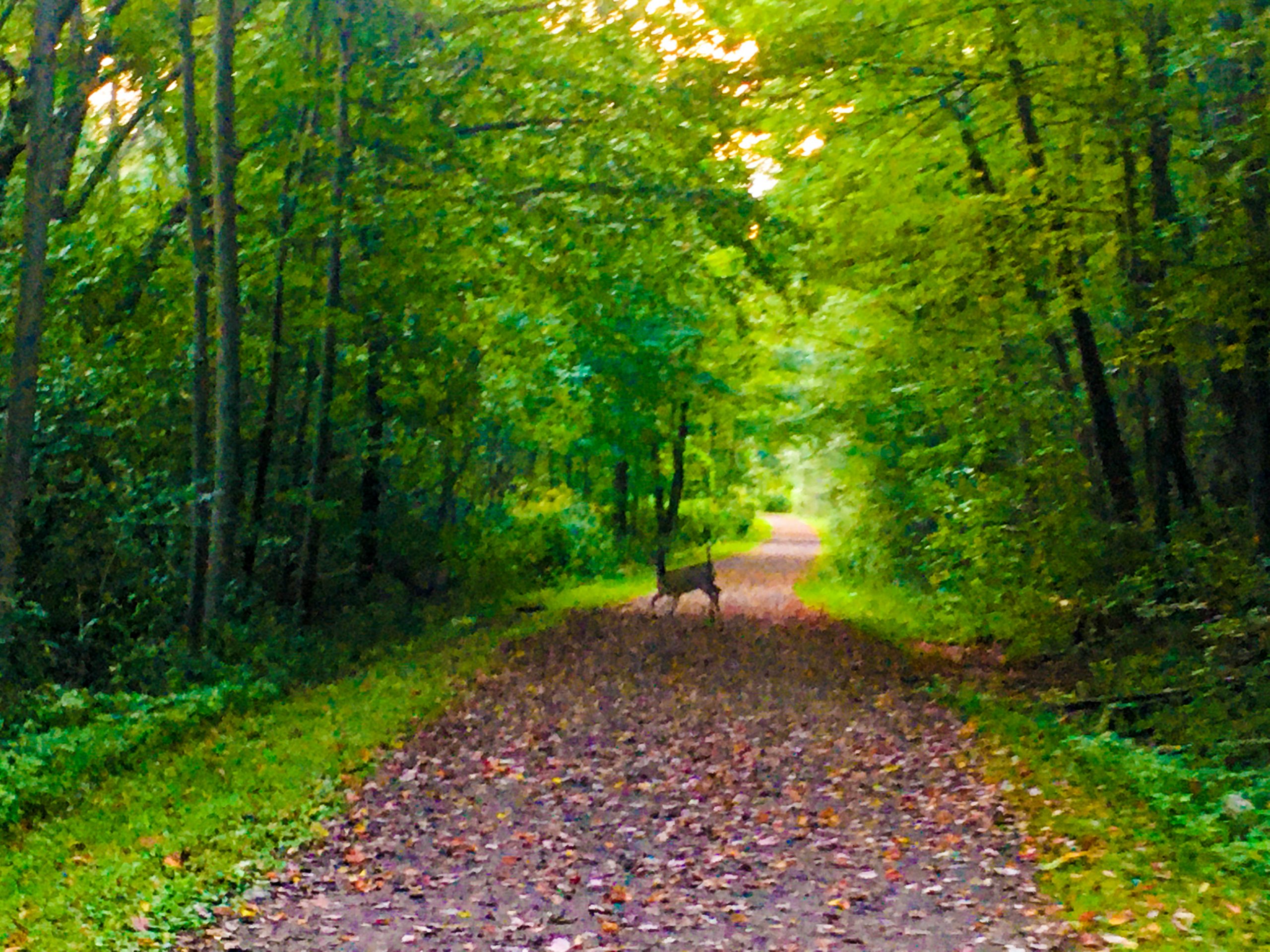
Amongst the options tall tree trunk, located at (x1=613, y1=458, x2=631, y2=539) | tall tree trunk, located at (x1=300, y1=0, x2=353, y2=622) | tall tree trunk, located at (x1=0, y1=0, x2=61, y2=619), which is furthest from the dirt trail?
tall tree trunk, located at (x1=613, y1=458, x2=631, y2=539)

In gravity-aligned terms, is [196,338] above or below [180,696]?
above

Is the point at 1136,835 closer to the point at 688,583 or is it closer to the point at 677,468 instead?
the point at 688,583

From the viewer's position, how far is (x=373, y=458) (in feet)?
60.1

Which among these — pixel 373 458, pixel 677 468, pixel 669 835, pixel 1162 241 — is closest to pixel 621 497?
pixel 677 468

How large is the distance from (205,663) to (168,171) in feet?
25.9

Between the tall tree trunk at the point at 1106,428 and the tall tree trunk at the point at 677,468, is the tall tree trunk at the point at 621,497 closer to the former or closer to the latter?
the tall tree trunk at the point at 677,468

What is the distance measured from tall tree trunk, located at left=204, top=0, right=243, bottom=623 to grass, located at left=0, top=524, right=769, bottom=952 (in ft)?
6.42

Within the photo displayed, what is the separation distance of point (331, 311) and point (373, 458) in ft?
14.9

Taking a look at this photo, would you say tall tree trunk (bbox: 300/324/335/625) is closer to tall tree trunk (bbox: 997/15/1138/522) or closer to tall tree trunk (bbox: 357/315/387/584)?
tall tree trunk (bbox: 357/315/387/584)

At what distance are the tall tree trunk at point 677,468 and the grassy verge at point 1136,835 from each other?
66.5 ft

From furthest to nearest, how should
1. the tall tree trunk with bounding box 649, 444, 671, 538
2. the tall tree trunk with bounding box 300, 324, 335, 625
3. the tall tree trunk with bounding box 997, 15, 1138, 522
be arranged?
the tall tree trunk with bounding box 649, 444, 671, 538
the tall tree trunk with bounding box 300, 324, 335, 625
the tall tree trunk with bounding box 997, 15, 1138, 522

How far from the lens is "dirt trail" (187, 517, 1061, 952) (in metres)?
6.21

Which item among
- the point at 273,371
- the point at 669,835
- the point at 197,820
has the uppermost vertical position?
the point at 273,371

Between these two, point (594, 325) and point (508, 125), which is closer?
point (508, 125)
